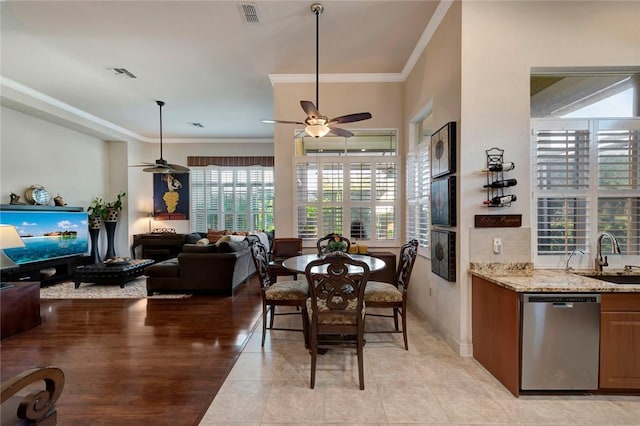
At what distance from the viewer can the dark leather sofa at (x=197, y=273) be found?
15.5ft

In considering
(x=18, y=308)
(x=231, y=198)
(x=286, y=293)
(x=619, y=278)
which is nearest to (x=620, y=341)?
(x=619, y=278)

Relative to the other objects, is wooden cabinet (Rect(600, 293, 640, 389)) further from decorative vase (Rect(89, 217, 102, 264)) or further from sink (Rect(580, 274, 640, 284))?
decorative vase (Rect(89, 217, 102, 264))

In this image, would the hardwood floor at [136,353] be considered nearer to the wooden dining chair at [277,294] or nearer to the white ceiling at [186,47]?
the wooden dining chair at [277,294]

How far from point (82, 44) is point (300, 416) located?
4.80 m

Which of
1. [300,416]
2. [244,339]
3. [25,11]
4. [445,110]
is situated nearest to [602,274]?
[445,110]

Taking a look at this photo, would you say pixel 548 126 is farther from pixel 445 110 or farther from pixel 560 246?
pixel 560 246

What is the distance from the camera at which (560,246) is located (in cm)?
270

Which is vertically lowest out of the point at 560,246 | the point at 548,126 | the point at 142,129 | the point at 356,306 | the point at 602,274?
the point at 356,306

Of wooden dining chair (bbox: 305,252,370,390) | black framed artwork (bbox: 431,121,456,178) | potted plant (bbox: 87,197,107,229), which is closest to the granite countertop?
black framed artwork (bbox: 431,121,456,178)

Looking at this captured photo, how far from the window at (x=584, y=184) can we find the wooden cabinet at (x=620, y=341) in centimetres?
67

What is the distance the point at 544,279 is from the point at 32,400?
10.1 ft

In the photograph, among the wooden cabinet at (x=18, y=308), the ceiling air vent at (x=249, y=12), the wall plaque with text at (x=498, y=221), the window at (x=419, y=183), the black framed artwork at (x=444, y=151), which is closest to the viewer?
the wall plaque with text at (x=498, y=221)

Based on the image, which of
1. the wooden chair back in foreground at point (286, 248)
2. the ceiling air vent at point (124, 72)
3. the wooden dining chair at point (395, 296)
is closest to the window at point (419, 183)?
the wooden dining chair at point (395, 296)

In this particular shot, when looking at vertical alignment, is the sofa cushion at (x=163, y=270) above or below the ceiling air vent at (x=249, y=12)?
below
